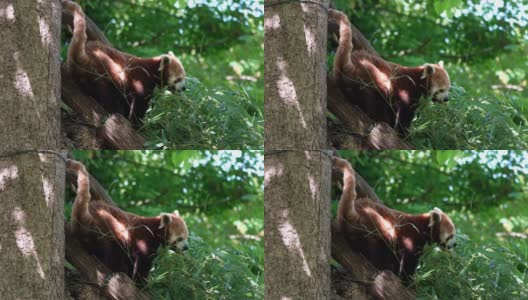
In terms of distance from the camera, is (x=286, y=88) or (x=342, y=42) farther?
(x=342, y=42)

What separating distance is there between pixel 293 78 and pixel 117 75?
1.00 metres

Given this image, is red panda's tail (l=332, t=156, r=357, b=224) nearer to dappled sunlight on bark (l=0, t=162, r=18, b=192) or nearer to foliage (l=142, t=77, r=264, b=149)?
foliage (l=142, t=77, r=264, b=149)

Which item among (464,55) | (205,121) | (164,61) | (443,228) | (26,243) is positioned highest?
(464,55)

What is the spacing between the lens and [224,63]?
3.81m

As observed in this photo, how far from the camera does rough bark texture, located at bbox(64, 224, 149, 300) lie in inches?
144

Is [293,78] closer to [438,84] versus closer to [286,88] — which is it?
[286,88]

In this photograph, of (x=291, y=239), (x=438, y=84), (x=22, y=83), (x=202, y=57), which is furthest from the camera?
(x=202, y=57)

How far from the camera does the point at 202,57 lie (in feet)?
12.6

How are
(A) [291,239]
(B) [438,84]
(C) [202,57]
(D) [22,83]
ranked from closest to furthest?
(A) [291,239] → (D) [22,83] → (B) [438,84] → (C) [202,57]

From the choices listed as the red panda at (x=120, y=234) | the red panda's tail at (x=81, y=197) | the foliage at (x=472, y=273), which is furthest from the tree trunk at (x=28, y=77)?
the foliage at (x=472, y=273)

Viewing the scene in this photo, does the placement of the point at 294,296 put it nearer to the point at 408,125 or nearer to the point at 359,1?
the point at 408,125

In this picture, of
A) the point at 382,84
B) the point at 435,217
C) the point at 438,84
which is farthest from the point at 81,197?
the point at 438,84

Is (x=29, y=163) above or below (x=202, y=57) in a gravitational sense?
below

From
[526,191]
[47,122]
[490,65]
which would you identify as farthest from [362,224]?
[47,122]
